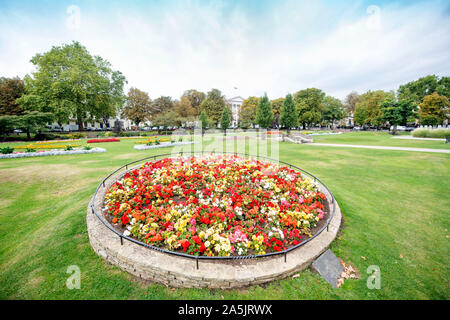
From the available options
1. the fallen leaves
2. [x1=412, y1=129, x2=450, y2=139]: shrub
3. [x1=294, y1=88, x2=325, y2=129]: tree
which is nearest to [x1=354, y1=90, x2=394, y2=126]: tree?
[x1=294, y1=88, x2=325, y2=129]: tree

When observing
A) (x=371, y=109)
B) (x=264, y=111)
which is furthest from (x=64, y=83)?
(x=371, y=109)

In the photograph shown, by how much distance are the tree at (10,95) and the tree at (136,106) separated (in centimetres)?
2110

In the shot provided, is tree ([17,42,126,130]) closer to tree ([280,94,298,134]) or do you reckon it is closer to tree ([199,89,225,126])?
tree ([199,89,225,126])

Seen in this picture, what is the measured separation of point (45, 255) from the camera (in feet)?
12.0

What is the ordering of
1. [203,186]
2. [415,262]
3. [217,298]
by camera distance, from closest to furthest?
[217,298] < [415,262] < [203,186]

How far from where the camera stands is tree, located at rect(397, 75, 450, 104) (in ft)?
153

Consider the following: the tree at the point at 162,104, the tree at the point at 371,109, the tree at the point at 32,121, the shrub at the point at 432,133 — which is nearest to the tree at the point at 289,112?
the shrub at the point at 432,133

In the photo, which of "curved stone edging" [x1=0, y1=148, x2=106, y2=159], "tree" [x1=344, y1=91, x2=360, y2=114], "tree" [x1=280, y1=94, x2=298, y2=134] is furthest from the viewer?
"tree" [x1=344, y1=91, x2=360, y2=114]

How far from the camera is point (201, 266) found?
3000 mm

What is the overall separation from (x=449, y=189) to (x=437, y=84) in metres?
69.8

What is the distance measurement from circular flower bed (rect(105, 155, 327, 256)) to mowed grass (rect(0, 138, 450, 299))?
724 mm

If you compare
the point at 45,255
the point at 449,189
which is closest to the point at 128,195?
the point at 45,255

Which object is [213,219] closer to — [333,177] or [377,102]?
[333,177]

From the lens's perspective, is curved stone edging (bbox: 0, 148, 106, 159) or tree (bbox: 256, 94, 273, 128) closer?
curved stone edging (bbox: 0, 148, 106, 159)
